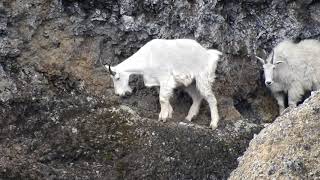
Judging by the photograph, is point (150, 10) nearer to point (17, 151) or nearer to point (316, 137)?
point (17, 151)

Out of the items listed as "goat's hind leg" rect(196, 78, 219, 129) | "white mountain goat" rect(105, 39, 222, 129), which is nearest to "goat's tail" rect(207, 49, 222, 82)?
"white mountain goat" rect(105, 39, 222, 129)

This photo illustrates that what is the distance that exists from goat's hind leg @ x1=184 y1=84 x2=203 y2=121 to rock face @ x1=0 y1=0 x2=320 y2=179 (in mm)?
193

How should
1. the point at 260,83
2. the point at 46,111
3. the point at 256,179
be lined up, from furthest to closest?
1. the point at 260,83
2. the point at 46,111
3. the point at 256,179

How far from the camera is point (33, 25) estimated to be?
705 inches

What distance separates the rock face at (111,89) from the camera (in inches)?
646

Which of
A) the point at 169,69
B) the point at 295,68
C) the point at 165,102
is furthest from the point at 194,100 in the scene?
the point at 295,68

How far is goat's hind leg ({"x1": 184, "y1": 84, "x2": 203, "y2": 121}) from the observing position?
17.4 meters

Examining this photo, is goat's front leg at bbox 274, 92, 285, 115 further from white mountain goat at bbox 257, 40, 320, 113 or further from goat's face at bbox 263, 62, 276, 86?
goat's face at bbox 263, 62, 276, 86

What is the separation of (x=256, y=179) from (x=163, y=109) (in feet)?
15.7

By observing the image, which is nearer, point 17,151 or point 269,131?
point 269,131

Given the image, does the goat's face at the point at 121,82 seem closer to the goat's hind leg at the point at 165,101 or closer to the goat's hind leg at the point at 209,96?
the goat's hind leg at the point at 165,101

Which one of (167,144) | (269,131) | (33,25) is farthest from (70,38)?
(269,131)

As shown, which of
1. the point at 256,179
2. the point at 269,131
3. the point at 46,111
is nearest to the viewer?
the point at 256,179

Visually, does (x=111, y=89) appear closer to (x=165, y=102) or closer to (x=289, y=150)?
(x=165, y=102)
